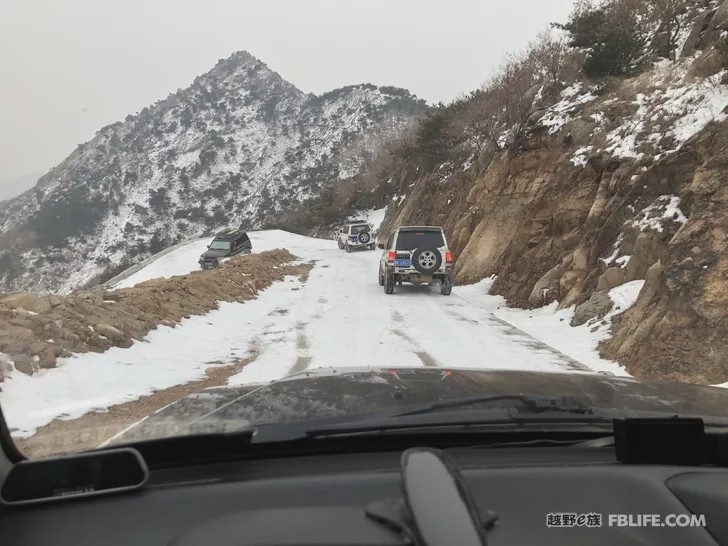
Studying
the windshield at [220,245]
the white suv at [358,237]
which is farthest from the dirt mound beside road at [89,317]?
the white suv at [358,237]

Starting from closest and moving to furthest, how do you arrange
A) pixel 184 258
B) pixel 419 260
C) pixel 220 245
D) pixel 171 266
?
1. pixel 419 260
2. pixel 220 245
3. pixel 171 266
4. pixel 184 258

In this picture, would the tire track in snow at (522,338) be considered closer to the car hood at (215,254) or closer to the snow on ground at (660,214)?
the snow on ground at (660,214)

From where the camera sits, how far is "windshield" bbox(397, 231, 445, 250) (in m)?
14.9

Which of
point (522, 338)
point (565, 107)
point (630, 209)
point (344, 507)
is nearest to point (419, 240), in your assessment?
point (630, 209)

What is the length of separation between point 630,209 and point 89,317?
1013 cm

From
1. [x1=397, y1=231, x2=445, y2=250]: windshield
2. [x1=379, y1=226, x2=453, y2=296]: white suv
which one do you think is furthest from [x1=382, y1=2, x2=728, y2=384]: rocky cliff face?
[x1=397, y1=231, x2=445, y2=250]: windshield

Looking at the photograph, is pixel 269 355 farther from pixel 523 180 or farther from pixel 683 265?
pixel 523 180

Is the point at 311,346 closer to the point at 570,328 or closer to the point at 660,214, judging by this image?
the point at 570,328

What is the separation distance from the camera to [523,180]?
1920 cm

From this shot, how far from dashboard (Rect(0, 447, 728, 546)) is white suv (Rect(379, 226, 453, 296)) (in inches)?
505

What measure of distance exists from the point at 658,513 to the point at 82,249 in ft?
313

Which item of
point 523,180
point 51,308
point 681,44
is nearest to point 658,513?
point 51,308

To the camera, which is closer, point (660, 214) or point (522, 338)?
point (522, 338)

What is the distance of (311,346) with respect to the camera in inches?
357
